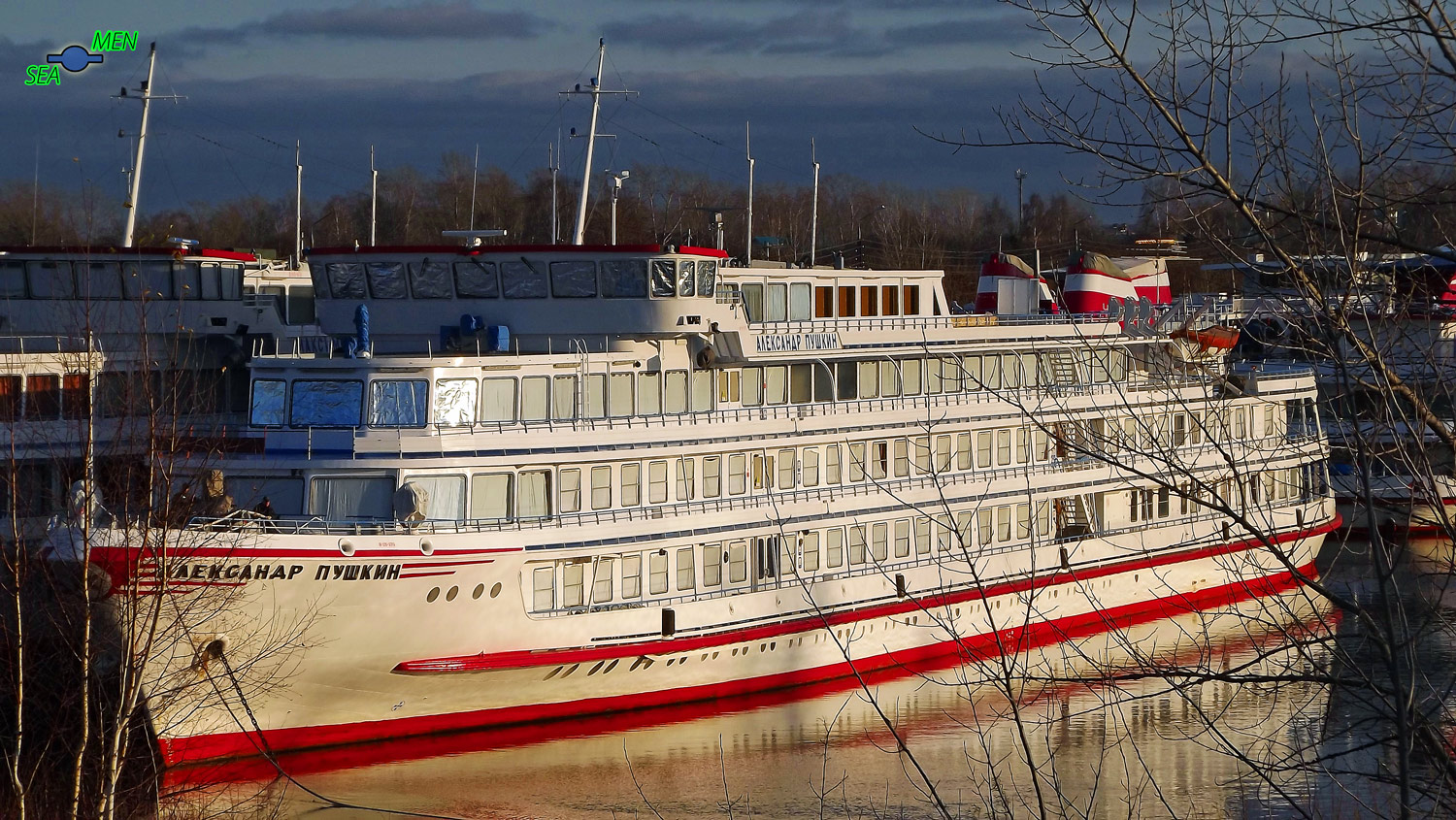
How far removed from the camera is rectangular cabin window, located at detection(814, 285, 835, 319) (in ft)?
96.9

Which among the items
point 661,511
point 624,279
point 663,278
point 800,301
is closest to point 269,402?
point 624,279

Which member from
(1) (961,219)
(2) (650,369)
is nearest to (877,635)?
(2) (650,369)

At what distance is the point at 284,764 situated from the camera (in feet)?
72.7

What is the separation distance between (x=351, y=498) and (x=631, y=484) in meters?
4.78

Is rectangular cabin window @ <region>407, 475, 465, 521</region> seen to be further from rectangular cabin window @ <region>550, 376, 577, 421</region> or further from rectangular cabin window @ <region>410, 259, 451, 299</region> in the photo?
rectangular cabin window @ <region>410, 259, 451, 299</region>

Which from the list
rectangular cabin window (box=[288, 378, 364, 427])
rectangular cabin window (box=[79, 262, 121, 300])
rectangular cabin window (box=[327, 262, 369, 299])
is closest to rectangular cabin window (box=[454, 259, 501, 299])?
rectangular cabin window (box=[327, 262, 369, 299])

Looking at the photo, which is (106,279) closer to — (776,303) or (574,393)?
(574,393)

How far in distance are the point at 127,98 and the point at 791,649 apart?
68.1 feet

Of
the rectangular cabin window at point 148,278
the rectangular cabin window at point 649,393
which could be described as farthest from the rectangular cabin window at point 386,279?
the rectangular cabin window at point 148,278

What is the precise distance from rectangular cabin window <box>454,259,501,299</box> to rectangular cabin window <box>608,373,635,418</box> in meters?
3.02

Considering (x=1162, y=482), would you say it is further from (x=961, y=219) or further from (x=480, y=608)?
(x=961, y=219)

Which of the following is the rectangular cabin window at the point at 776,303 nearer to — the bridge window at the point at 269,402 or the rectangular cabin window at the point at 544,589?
the rectangular cabin window at the point at 544,589

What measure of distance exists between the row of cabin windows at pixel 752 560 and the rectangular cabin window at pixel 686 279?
451 cm

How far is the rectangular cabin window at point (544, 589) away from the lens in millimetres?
23844
